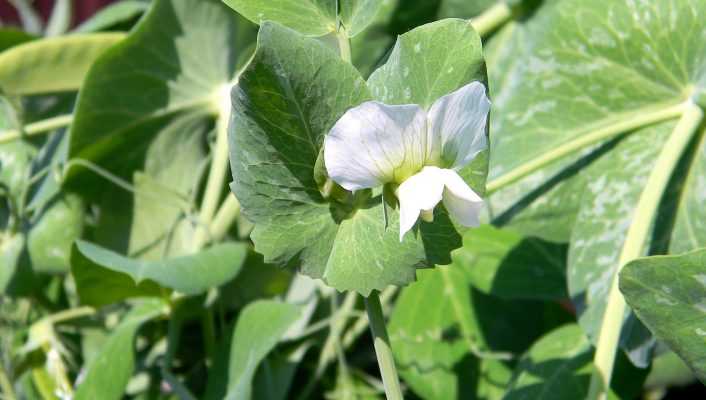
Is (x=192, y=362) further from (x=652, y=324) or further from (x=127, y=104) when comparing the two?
(x=652, y=324)

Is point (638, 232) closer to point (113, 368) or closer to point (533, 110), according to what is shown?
point (533, 110)

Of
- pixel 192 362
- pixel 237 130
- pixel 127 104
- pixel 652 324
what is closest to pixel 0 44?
pixel 127 104

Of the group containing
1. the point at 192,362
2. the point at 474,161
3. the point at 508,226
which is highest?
the point at 474,161

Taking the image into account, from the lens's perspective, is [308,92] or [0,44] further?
[0,44]

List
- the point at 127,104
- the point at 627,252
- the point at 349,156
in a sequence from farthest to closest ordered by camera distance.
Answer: the point at 127,104 < the point at 627,252 < the point at 349,156

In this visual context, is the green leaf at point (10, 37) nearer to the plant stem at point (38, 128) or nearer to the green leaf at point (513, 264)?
the plant stem at point (38, 128)

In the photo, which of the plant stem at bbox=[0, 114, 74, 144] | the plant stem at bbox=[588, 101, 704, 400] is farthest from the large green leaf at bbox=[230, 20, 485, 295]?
the plant stem at bbox=[0, 114, 74, 144]

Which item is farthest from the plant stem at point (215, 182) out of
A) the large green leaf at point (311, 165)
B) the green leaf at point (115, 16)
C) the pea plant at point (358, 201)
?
the large green leaf at point (311, 165)
